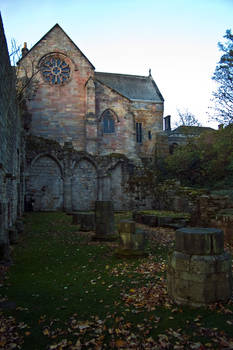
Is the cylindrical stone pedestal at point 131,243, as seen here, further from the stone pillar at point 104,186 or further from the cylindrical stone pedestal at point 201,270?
the stone pillar at point 104,186

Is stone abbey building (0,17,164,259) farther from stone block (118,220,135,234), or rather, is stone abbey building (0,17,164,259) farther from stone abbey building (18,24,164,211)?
stone block (118,220,135,234)

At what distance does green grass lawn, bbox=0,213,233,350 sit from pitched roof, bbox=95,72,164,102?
1319 inches

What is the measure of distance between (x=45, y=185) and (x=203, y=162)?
1202 centimetres

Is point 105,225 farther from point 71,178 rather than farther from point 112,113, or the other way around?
point 112,113

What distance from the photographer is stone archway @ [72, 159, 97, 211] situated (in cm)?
2136

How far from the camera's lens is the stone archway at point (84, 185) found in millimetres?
21359

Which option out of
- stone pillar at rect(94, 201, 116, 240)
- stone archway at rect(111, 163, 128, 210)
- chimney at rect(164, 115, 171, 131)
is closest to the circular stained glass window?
stone archway at rect(111, 163, 128, 210)

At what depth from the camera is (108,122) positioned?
31734 millimetres

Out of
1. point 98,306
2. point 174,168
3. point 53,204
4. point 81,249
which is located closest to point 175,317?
point 98,306

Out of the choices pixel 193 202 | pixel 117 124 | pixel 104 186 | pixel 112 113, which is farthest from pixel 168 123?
pixel 193 202

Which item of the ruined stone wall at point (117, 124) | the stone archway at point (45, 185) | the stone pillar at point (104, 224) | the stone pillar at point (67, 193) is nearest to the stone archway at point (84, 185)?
the stone pillar at point (67, 193)

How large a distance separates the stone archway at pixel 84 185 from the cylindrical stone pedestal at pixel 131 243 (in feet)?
46.8

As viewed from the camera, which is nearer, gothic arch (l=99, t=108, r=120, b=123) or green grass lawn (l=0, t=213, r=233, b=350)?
green grass lawn (l=0, t=213, r=233, b=350)

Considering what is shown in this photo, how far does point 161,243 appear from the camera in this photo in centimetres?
905
